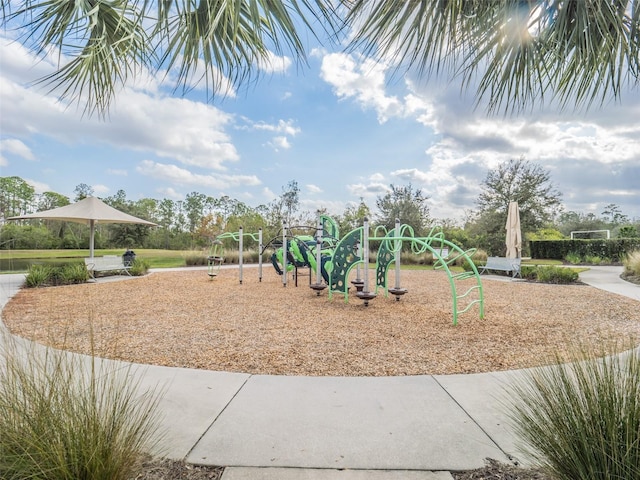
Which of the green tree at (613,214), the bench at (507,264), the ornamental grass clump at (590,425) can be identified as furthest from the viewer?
the green tree at (613,214)

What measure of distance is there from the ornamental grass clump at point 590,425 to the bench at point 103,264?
1156cm

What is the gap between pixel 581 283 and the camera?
30.0 ft

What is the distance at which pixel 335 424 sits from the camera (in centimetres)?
207

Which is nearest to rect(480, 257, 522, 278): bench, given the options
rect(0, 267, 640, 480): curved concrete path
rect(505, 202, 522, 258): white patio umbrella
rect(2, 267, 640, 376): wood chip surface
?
rect(505, 202, 522, 258): white patio umbrella

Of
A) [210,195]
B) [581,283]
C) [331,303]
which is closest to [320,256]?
[331,303]

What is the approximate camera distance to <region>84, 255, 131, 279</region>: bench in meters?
10.1

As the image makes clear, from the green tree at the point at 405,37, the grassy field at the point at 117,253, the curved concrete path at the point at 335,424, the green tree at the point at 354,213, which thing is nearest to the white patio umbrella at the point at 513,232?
the grassy field at the point at 117,253

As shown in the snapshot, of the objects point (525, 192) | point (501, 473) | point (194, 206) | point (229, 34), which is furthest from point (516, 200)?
point (194, 206)

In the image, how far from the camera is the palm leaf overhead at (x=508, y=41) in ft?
8.46

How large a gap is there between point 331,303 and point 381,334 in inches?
93.2

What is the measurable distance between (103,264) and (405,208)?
15.2 metres

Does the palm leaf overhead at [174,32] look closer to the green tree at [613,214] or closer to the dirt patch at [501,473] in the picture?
the dirt patch at [501,473]

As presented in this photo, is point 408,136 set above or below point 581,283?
above

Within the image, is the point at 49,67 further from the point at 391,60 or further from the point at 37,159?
the point at 37,159
